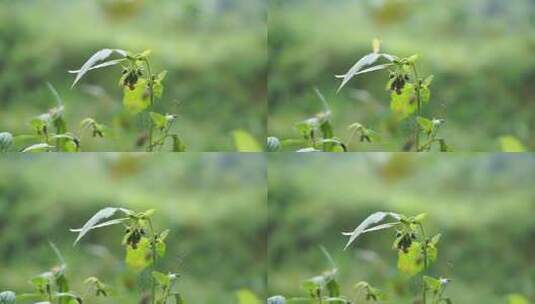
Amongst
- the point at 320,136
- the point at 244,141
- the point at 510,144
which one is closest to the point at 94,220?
the point at 244,141

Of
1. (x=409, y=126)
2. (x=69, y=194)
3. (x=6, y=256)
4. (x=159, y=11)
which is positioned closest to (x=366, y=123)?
(x=409, y=126)

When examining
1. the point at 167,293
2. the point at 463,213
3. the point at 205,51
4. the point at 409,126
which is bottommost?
the point at 167,293

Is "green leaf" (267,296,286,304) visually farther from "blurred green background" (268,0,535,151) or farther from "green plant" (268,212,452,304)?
"blurred green background" (268,0,535,151)

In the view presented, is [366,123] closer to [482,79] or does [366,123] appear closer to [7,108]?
[482,79]

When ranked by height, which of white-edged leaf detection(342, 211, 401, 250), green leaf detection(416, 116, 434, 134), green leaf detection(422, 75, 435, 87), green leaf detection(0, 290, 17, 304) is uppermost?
green leaf detection(422, 75, 435, 87)

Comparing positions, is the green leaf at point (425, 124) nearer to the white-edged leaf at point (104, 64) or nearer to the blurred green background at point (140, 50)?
the blurred green background at point (140, 50)

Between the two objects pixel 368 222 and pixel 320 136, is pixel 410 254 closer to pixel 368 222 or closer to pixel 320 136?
pixel 368 222

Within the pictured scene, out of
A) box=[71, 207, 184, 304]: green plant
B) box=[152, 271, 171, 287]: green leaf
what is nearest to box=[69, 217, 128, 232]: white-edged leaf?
box=[71, 207, 184, 304]: green plant

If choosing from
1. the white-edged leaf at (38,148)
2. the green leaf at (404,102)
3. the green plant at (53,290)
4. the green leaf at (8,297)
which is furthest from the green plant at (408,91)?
the green leaf at (8,297)
